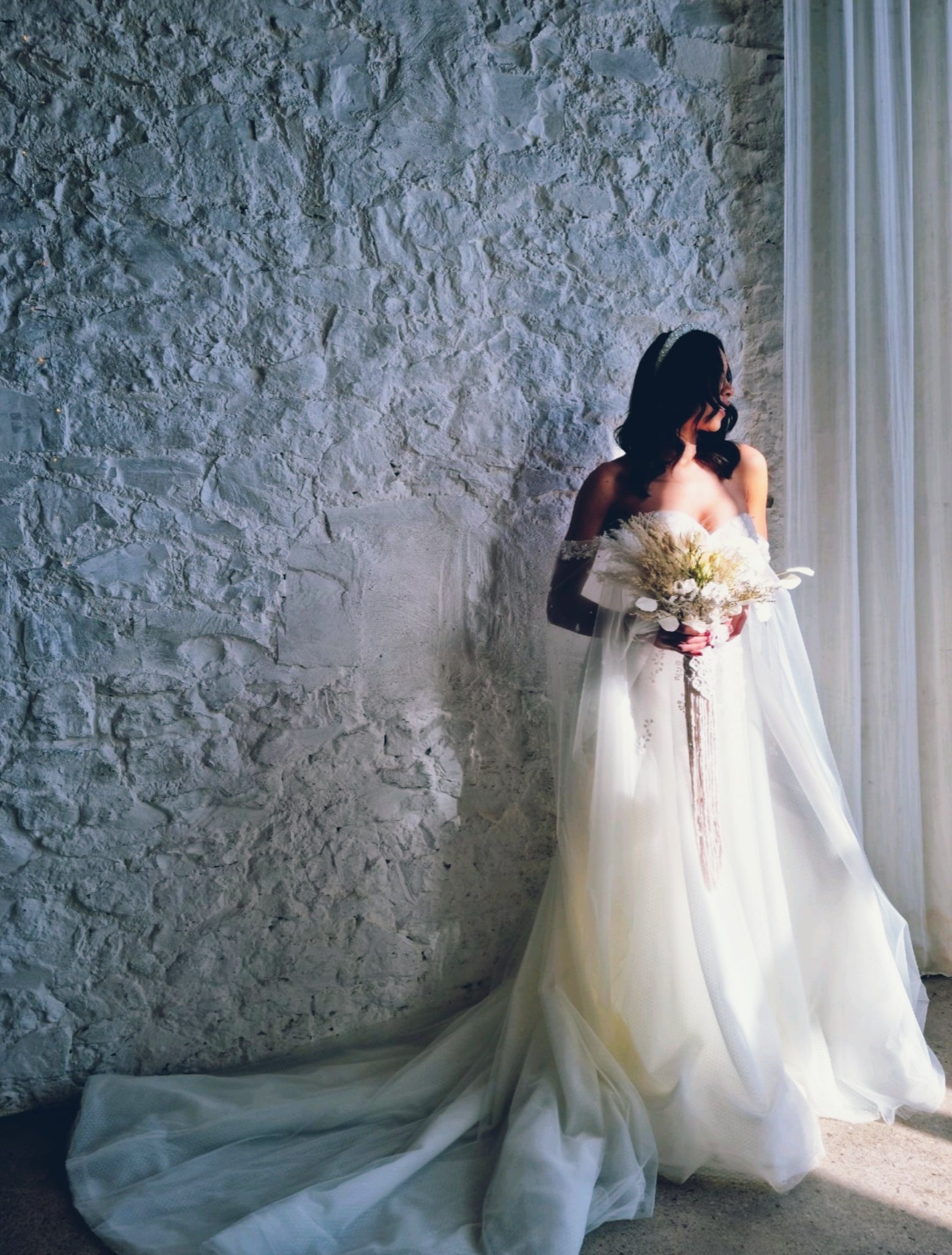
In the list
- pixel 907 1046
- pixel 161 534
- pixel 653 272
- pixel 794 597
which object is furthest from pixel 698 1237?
pixel 653 272

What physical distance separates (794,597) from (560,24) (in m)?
2.21

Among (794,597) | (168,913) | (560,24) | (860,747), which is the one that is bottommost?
(168,913)

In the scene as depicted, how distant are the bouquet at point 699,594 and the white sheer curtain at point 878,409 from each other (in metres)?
0.87

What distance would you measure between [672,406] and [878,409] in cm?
102

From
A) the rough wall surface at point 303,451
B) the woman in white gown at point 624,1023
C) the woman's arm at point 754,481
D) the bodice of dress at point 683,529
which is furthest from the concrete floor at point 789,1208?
the woman's arm at point 754,481

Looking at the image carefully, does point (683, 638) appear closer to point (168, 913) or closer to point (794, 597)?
point (794, 597)

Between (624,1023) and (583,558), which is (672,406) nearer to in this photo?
(583,558)

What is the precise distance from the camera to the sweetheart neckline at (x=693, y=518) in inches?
104

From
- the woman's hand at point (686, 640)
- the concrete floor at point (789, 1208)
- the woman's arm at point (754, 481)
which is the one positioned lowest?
the concrete floor at point (789, 1208)

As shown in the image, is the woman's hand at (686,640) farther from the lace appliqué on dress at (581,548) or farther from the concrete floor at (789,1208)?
the concrete floor at (789,1208)

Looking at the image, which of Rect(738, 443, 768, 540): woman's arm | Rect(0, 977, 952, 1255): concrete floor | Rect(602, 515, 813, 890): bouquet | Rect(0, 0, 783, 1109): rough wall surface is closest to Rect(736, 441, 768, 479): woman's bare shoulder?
Rect(738, 443, 768, 540): woman's arm

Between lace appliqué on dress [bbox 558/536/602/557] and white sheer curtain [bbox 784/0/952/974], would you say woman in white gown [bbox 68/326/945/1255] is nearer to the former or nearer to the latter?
lace appliqué on dress [bbox 558/536/602/557]

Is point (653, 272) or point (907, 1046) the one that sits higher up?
point (653, 272)

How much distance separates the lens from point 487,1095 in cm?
244
